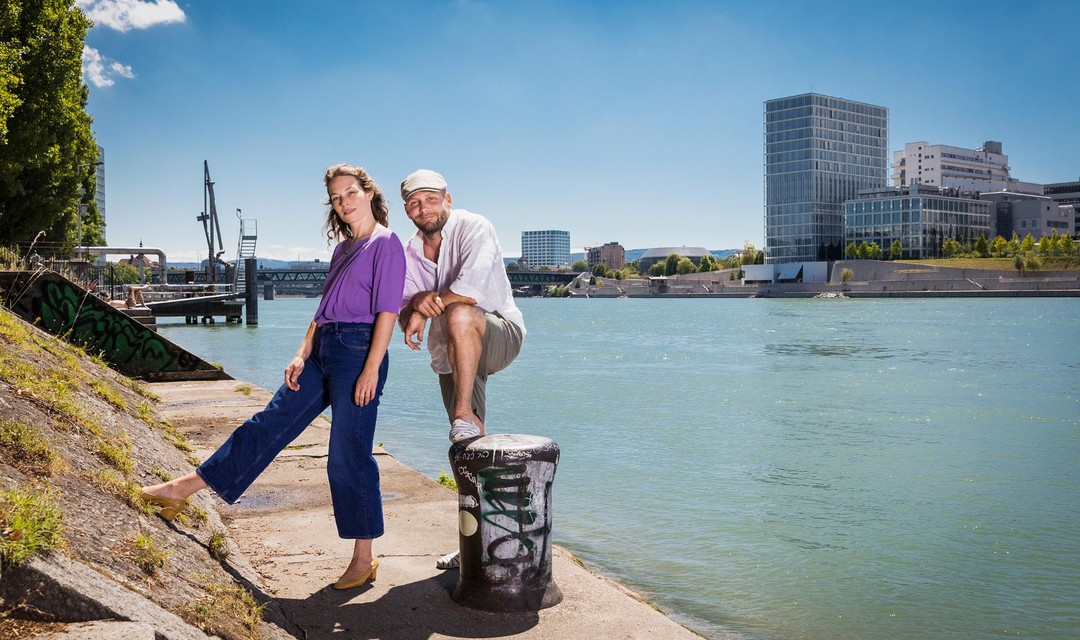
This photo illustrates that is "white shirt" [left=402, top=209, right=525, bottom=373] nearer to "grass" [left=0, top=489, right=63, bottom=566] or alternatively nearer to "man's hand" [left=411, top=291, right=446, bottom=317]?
"man's hand" [left=411, top=291, right=446, bottom=317]

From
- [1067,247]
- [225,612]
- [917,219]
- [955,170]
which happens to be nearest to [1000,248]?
[1067,247]

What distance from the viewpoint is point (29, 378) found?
18.6 ft

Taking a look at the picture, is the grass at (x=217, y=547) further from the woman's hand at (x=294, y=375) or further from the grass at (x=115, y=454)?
the woman's hand at (x=294, y=375)

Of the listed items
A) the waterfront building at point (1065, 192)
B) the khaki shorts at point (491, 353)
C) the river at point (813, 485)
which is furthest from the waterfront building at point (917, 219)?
the khaki shorts at point (491, 353)

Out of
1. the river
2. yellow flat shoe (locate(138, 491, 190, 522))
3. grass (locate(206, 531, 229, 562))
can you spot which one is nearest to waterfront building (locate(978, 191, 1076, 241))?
the river

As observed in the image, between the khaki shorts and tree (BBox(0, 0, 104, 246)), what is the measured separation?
23.2m

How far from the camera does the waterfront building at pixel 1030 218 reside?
157000 millimetres

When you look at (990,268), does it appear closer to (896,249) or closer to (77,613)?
(896,249)

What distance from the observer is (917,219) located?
14800 cm

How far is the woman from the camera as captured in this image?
4.30m

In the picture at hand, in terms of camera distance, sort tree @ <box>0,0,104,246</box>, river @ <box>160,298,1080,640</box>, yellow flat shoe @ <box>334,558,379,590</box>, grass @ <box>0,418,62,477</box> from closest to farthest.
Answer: grass @ <box>0,418,62,477</box>
yellow flat shoe @ <box>334,558,379,590</box>
river @ <box>160,298,1080,640</box>
tree @ <box>0,0,104,246</box>

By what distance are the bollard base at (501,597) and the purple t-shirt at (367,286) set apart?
1.38 meters

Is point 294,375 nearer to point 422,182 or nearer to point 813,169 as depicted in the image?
point 422,182

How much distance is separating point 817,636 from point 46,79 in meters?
29.7
